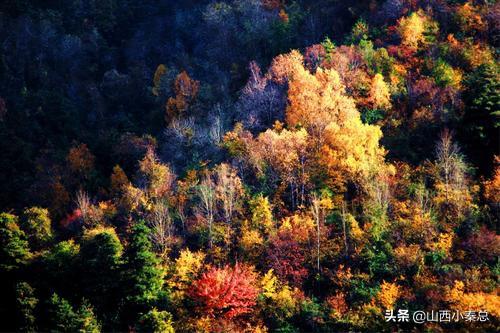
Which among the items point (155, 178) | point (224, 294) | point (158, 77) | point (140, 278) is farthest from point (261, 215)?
point (158, 77)

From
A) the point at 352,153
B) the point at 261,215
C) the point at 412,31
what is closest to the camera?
the point at 261,215

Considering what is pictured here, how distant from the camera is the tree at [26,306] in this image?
48031 millimetres

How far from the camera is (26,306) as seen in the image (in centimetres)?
4931

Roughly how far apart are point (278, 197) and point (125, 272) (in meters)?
16.2

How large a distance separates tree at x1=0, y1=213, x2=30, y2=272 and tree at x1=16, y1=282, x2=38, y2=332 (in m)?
3.92

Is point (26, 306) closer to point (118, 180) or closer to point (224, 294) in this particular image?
point (224, 294)

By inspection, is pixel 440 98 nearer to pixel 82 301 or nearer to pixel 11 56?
pixel 82 301

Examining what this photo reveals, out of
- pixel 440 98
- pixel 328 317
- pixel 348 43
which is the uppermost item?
pixel 348 43

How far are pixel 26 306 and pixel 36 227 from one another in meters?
11.7

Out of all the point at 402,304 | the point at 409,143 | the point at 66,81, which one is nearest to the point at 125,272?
the point at 402,304

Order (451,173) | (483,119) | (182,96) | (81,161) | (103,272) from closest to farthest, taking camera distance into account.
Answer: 1. (103,272)
2. (451,173)
3. (483,119)
4. (81,161)
5. (182,96)

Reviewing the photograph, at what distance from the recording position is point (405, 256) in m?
47.5

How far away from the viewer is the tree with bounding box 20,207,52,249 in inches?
2302

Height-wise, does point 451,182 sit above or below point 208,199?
above
